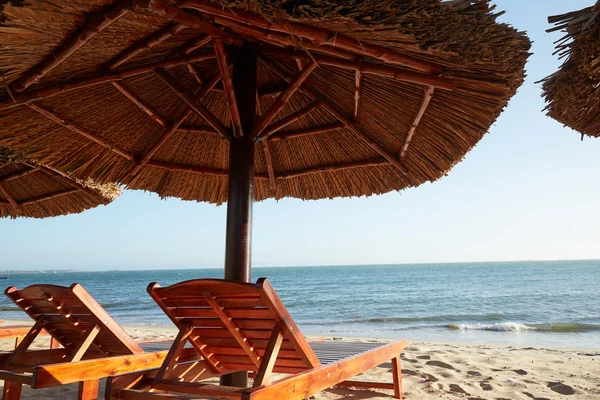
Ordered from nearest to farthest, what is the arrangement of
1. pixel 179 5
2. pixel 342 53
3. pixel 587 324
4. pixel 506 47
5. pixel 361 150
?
pixel 179 5, pixel 506 47, pixel 342 53, pixel 361 150, pixel 587 324

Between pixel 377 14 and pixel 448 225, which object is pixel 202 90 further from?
pixel 448 225

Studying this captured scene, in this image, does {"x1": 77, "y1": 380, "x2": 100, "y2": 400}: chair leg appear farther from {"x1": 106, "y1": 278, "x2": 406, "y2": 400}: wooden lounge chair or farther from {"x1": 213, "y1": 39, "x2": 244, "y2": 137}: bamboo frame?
{"x1": 213, "y1": 39, "x2": 244, "y2": 137}: bamboo frame

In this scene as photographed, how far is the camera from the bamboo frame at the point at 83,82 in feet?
7.86

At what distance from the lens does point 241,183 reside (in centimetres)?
255

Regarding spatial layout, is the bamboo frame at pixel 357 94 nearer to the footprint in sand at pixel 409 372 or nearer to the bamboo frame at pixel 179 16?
the bamboo frame at pixel 179 16

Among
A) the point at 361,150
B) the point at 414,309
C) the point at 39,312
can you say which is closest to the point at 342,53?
the point at 361,150

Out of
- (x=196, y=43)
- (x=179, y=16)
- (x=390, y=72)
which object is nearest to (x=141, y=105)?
(x=196, y=43)

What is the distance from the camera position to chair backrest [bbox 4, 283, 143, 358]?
7.62 ft

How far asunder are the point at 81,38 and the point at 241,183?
105 cm

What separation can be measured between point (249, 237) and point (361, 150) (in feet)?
4.54

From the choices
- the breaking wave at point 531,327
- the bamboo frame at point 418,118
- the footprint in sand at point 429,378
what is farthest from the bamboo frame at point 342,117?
the breaking wave at point 531,327

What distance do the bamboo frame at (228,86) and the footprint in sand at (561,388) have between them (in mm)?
3274

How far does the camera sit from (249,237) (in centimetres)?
251

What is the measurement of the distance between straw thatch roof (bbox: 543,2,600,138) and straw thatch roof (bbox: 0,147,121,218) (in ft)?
12.5
